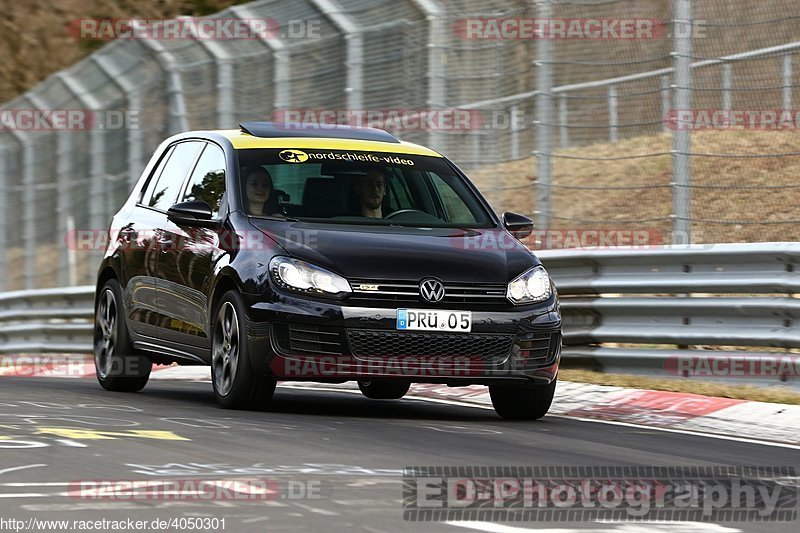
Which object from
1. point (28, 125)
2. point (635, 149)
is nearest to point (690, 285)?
point (635, 149)

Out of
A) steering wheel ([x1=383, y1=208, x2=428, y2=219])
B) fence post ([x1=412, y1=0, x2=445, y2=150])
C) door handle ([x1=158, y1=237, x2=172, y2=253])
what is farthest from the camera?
fence post ([x1=412, y1=0, x2=445, y2=150])

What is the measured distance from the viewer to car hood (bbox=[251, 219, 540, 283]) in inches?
376

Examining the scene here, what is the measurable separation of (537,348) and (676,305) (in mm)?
2474

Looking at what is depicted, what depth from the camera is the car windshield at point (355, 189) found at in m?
10.4

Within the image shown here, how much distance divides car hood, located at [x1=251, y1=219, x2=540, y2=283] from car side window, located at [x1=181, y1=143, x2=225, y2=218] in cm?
69

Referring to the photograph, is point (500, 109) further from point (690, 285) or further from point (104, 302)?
point (104, 302)

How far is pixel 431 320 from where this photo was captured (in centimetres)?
954

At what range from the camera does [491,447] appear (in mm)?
8359

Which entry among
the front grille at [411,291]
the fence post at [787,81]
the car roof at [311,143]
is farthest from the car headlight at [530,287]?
the fence post at [787,81]

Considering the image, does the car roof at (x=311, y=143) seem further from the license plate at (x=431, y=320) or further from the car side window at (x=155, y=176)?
the license plate at (x=431, y=320)

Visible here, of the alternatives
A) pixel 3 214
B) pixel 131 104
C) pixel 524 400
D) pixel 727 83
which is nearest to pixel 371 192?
pixel 524 400

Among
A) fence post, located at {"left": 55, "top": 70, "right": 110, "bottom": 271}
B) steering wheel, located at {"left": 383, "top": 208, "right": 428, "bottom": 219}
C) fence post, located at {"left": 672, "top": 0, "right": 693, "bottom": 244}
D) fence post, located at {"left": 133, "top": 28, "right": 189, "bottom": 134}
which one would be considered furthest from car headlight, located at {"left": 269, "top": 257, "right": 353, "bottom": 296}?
fence post, located at {"left": 55, "top": 70, "right": 110, "bottom": 271}

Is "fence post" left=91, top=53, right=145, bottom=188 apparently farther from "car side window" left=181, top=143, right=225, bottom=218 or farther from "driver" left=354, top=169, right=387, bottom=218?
"driver" left=354, top=169, right=387, bottom=218

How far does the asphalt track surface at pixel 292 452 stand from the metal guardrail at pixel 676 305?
169 cm
